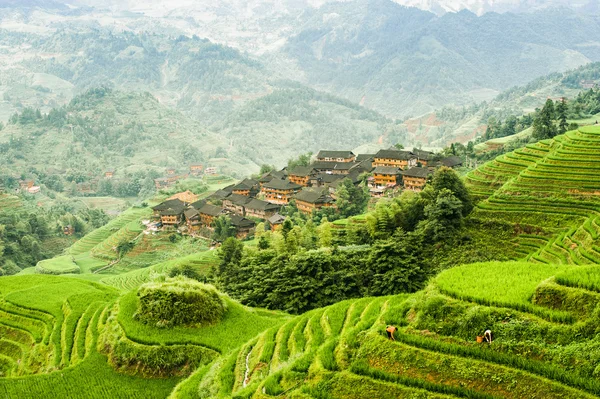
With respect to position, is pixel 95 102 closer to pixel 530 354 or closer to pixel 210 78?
pixel 210 78

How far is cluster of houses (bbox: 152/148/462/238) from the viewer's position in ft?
125

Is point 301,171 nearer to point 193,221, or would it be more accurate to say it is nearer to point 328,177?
point 328,177

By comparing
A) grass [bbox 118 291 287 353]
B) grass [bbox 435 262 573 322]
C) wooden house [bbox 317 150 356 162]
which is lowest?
grass [bbox 118 291 287 353]

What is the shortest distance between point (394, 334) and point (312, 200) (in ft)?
101

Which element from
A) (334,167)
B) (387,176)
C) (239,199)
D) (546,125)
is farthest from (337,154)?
(546,125)

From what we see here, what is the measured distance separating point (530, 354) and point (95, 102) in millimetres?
112132

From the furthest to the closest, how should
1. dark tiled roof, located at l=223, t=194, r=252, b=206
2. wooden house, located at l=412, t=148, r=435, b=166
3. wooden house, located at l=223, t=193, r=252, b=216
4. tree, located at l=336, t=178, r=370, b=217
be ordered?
dark tiled roof, located at l=223, t=194, r=252, b=206 → wooden house, located at l=223, t=193, r=252, b=216 → wooden house, located at l=412, t=148, r=435, b=166 → tree, located at l=336, t=178, r=370, b=217

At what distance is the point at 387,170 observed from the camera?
38.5 metres

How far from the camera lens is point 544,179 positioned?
2200cm

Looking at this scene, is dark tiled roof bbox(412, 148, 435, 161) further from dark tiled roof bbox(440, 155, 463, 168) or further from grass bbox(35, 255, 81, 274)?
grass bbox(35, 255, 81, 274)

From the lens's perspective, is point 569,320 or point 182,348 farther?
point 182,348

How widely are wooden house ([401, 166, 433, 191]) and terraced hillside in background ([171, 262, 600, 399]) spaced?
2722 centimetres

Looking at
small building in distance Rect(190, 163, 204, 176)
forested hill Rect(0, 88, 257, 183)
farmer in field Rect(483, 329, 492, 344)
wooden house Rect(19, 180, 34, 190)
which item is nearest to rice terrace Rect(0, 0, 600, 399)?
farmer in field Rect(483, 329, 492, 344)

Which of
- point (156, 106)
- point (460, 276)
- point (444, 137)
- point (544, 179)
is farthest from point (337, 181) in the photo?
point (156, 106)
